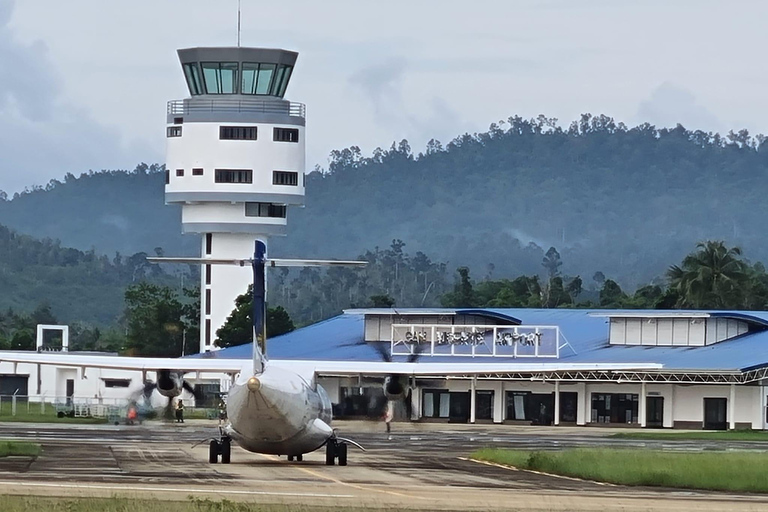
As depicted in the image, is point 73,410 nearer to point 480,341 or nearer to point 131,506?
point 480,341

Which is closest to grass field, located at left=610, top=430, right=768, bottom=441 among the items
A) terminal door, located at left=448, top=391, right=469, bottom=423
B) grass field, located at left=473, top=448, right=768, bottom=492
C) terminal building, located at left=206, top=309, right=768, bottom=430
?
terminal building, located at left=206, top=309, right=768, bottom=430

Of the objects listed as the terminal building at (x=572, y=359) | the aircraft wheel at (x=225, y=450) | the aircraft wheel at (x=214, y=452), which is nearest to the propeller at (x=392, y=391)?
the aircraft wheel at (x=225, y=450)

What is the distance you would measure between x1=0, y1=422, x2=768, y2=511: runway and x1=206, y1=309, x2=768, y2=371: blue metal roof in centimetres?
2599

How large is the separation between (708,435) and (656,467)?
29.5m

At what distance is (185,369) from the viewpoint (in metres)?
41.9

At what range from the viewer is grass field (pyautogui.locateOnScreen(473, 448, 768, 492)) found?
35781 millimetres

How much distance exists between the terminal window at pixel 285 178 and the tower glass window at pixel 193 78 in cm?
678

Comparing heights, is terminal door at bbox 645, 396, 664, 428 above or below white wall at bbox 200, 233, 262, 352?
below

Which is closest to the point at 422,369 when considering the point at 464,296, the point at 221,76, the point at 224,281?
the point at 224,281

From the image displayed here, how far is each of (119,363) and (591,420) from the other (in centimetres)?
3969

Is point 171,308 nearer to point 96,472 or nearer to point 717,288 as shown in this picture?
point 717,288

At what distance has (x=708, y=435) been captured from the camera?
6712 cm

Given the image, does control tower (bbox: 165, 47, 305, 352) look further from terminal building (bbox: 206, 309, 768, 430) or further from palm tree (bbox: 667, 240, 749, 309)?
palm tree (bbox: 667, 240, 749, 309)

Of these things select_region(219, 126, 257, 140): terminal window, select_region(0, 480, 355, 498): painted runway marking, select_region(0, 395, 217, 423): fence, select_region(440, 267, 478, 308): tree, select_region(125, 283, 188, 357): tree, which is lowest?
select_region(0, 395, 217, 423): fence
